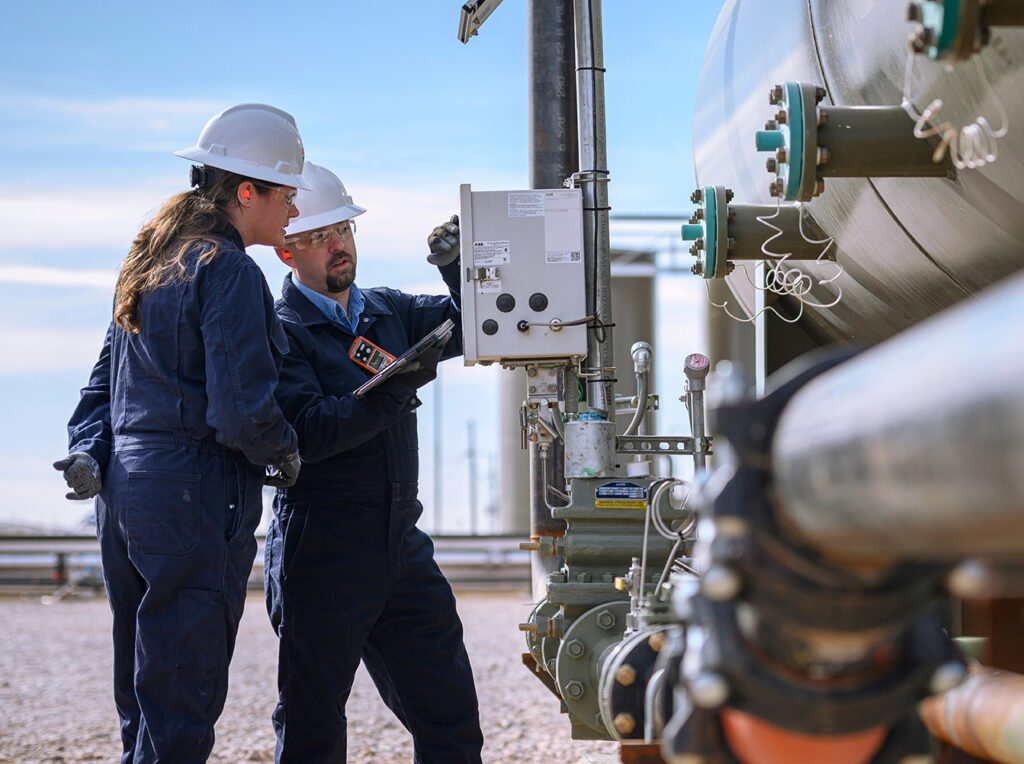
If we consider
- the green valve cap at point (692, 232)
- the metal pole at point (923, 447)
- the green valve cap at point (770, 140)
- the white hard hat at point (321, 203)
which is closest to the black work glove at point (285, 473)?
the white hard hat at point (321, 203)

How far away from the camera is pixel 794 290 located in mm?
3246

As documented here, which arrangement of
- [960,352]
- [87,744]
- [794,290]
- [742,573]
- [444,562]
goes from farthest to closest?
[444,562]
[87,744]
[794,290]
[742,573]
[960,352]

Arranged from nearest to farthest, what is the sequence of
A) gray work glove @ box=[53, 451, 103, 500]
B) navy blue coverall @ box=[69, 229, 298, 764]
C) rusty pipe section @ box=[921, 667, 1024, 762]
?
1. rusty pipe section @ box=[921, 667, 1024, 762]
2. navy blue coverall @ box=[69, 229, 298, 764]
3. gray work glove @ box=[53, 451, 103, 500]

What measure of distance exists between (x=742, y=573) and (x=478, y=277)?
2704 mm

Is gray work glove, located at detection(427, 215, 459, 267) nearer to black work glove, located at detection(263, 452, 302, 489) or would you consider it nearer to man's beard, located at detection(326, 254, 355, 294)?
man's beard, located at detection(326, 254, 355, 294)

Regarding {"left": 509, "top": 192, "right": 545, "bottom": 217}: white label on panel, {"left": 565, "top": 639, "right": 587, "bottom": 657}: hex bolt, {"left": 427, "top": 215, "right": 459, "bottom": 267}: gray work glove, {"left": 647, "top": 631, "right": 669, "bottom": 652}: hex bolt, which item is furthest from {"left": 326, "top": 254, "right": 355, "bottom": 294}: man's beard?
{"left": 647, "top": 631, "right": 669, "bottom": 652}: hex bolt

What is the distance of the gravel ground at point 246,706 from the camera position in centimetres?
538

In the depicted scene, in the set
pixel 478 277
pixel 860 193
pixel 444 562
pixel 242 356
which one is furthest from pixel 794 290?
pixel 444 562

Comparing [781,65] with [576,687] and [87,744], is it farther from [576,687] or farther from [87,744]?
[87,744]

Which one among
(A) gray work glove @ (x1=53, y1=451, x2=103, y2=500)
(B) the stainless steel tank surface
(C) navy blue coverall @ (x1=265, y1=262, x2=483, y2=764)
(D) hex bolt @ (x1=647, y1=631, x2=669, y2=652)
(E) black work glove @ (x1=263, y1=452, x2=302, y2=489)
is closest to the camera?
(B) the stainless steel tank surface

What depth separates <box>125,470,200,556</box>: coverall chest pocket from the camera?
2.87 m

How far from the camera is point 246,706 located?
6.54 meters

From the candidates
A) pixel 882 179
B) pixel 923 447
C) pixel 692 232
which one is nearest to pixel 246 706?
pixel 692 232

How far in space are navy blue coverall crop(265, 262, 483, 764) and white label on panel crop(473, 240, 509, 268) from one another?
1.39 ft
